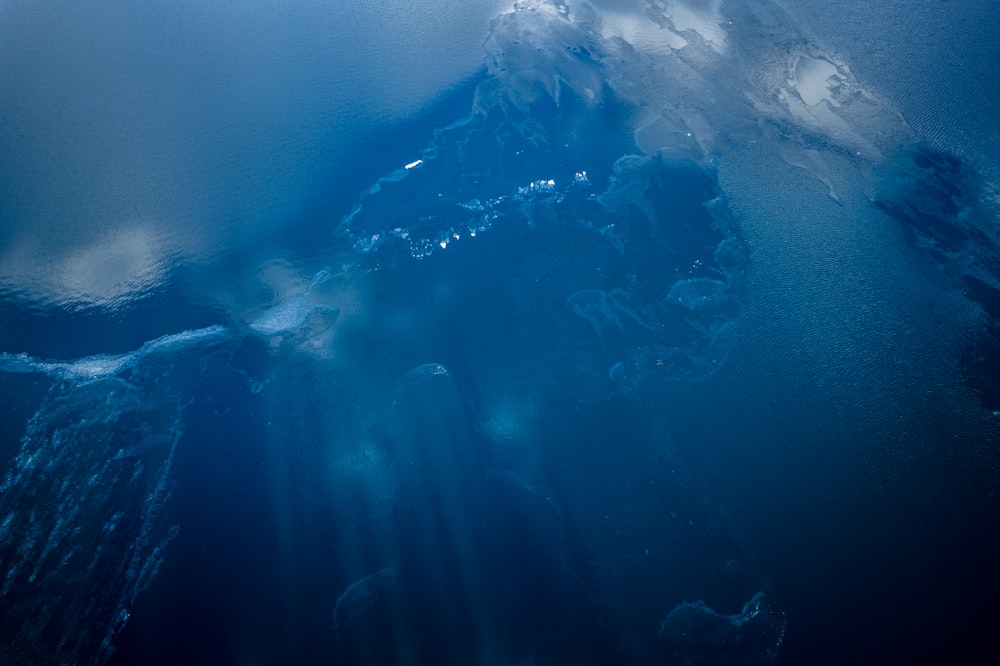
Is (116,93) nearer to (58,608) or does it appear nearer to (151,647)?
(58,608)

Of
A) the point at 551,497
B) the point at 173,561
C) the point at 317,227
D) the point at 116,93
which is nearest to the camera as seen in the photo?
the point at 173,561

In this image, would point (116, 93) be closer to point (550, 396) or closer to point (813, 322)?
point (550, 396)

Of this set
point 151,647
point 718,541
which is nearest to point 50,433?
point 151,647

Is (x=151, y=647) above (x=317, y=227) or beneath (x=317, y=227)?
beneath

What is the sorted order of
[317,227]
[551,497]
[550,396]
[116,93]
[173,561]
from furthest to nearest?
[116,93] → [317,227] → [550,396] → [551,497] → [173,561]

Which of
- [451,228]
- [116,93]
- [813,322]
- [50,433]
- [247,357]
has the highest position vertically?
[116,93]

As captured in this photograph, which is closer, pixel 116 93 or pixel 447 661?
pixel 447 661
